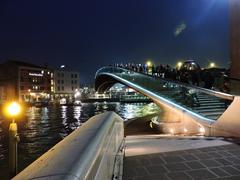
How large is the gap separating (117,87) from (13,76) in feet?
210

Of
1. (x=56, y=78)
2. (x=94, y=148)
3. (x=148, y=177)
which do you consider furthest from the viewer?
(x=56, y=78)

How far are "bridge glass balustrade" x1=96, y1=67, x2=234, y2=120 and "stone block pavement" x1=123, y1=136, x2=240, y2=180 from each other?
3511mm

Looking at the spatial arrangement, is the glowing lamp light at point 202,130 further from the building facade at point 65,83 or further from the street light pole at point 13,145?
the building facade at point 65,83

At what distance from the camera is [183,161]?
499cm

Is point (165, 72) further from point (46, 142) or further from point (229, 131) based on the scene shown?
point (229, 131)

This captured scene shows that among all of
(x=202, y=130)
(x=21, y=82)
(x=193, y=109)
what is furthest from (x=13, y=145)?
(x=21, y=82)

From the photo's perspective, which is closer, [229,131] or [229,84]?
[229,131]

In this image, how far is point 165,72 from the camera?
80.5 feet

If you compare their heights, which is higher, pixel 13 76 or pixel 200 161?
pixel 13 76

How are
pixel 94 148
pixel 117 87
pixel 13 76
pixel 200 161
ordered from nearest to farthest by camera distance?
pixel 94 148, pixel 200 161, pixel 13 76, pixel 117 87

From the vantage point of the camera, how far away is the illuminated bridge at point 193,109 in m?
8.61

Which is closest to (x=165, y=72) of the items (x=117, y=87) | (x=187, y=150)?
(x=187, y=150)

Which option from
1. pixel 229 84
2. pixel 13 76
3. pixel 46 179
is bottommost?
pixel 46 179

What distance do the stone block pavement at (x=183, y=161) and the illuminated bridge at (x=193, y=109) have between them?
2.25 m
